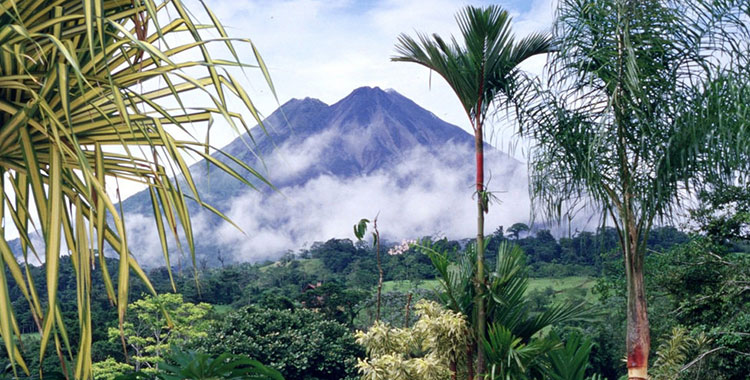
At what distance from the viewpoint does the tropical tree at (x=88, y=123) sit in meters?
1.46

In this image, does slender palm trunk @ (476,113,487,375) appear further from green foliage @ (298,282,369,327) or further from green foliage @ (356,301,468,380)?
green foliage @ (298,282,369,327)

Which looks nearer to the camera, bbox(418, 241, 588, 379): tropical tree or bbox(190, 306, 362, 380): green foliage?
bbox(418, 241, 588, 379): tropical tree

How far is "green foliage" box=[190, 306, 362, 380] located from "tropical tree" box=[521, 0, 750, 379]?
33.6ft

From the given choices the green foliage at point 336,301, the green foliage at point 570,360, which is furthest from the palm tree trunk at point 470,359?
the green foliage at point 336,301

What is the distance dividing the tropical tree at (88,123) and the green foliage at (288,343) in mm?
11764

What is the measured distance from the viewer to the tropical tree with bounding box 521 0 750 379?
138 inches

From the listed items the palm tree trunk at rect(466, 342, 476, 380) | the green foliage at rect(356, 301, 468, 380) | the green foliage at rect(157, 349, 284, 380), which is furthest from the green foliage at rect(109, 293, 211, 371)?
the green foliage at rect(157, 349, 284, 380)

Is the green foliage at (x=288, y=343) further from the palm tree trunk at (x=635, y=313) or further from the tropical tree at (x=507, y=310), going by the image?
the palm tree trunk at (x=635, y=313)

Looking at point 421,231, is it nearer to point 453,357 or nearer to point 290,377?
point 290,377

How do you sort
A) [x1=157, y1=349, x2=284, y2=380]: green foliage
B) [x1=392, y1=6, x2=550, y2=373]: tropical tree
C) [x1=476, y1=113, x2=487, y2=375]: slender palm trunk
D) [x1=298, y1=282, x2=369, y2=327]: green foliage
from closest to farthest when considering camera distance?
[x1=157, y1=349, x2=284, y2=380]: green foliage
[x1=476, y1=113, x2=487, y2=375]: slender palm trunk
[x1=392, y1=6, x2=550, y2=373]: tropical tree
[x1=298, y1=282, x2=369, y2=327]: green foliage

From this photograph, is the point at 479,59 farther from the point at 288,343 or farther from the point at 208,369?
the point at 288,343

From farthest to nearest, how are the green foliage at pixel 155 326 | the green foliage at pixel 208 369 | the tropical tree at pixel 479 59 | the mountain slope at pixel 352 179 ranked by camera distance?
the mountain slope at pixel 352 179 → the green foliage at pixel 155 326 → the tropical tree at pixel 479 59 → the green foliage at pixel 208 369

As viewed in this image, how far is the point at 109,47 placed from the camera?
5.93 feet

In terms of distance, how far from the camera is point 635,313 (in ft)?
11.4
